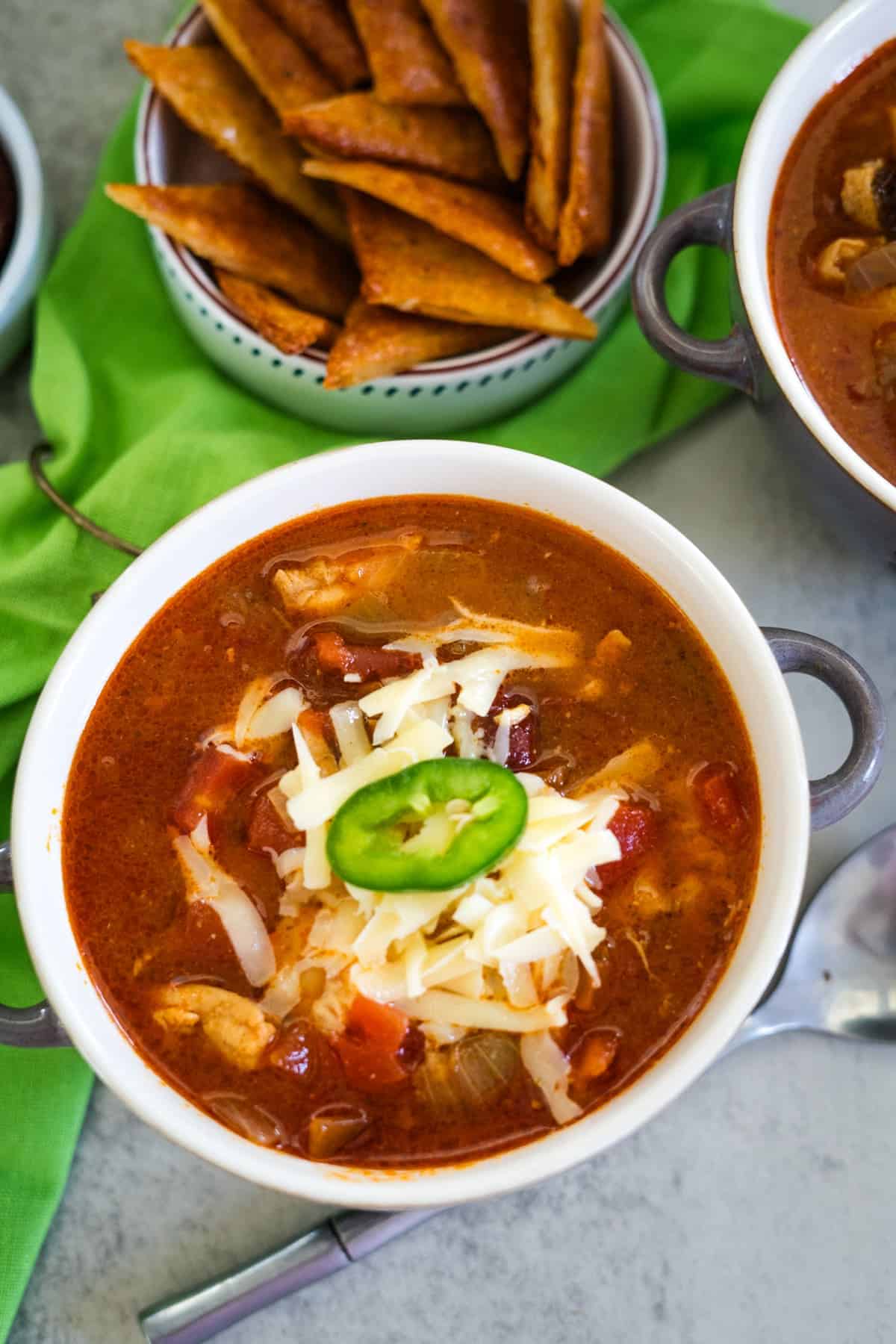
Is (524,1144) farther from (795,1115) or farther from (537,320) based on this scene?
(537,320)

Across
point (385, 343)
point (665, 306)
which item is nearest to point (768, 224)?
point (665, 306)

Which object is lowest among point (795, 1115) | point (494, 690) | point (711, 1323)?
point (711, 1323)

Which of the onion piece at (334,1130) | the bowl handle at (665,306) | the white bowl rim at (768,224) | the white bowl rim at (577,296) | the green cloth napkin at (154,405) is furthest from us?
the green cloth napkin at (154,405)

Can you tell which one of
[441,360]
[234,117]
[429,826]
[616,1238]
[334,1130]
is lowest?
[616,1238]

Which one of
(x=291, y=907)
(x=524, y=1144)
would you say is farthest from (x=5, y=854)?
(x=524, y=1144)

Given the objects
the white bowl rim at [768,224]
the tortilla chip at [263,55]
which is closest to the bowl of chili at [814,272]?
the white bowl rim at [768,224]

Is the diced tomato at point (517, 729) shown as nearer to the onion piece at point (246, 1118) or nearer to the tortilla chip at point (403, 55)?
the onion piece at point (246, 1118)

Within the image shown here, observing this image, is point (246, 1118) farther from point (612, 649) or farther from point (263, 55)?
point (263, 55)
